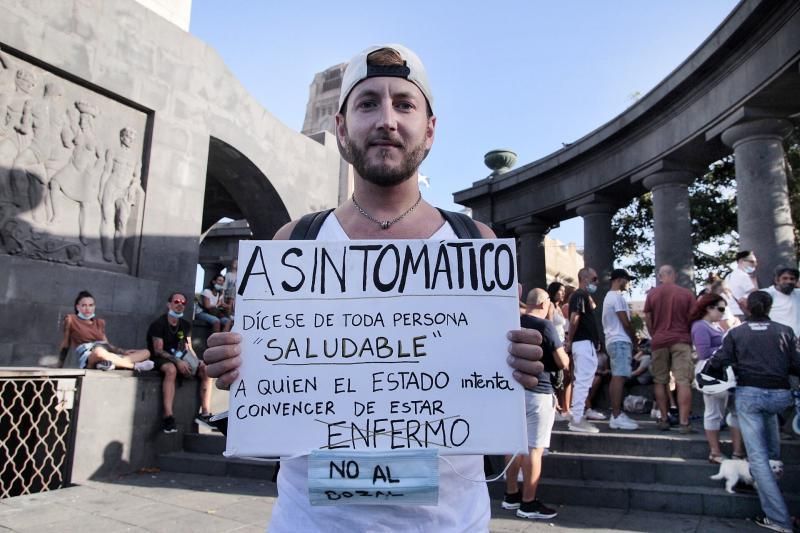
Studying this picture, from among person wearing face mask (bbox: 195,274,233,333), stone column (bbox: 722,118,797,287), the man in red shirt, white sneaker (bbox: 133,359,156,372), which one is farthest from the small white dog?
person wearing face mask (bbox: 195,274,233,333)

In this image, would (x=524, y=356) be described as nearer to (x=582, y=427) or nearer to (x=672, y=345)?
(x=582, y=427)

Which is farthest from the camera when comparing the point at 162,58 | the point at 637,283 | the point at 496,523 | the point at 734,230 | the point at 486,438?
the point at 637,283

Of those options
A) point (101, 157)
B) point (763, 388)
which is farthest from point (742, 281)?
point (101, 157)

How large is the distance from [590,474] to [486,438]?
18.7 ft

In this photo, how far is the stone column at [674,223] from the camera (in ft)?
40.4

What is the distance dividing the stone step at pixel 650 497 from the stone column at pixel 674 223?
696 cm

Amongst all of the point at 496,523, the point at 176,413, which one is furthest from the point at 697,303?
the point at 176,413

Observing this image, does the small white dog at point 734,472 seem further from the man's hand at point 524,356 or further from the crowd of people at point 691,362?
the man's hand at point 524,356

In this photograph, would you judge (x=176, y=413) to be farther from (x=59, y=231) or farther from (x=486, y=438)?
(x=486, y=438)

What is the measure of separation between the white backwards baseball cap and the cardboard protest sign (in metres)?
0.59

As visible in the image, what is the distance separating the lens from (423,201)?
2.16 metres

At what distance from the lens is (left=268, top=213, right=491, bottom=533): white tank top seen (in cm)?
157

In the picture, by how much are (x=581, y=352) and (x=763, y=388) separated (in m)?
2.37

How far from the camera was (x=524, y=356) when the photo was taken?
5.58 feet
